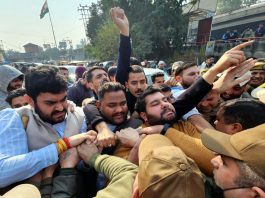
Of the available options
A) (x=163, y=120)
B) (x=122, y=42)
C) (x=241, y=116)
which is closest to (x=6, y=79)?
(x=122, y=42)

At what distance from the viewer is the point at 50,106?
205 centimetres

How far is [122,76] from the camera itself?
11.5 feet

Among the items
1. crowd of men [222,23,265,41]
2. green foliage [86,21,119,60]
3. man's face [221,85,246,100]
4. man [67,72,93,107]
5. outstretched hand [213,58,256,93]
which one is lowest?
green foliage [86,21,119,60]

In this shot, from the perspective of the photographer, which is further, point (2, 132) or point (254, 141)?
point (2, 132)

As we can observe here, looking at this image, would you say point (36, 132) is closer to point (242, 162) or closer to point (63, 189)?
point (63, 189)

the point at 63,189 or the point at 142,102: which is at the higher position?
the point at 142,102

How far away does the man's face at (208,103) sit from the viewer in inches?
109

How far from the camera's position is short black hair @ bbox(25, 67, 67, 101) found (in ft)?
6.59

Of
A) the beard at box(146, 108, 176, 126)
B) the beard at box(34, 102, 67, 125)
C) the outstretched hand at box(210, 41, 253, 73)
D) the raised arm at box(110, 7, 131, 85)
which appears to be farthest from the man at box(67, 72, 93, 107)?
the outstretched hand at box(210, 41, 253, 73)

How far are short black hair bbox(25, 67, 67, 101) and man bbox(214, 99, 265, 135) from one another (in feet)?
4.32

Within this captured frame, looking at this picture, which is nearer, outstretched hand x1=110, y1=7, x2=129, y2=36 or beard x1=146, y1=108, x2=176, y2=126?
beard x1=146, y1=108, x2=176, y2=126

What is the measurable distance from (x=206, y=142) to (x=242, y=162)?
0.26 m

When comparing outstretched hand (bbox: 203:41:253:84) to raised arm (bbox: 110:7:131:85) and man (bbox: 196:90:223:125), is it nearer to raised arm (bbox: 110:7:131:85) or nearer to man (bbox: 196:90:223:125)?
man (bbox: 196:90:223:125)

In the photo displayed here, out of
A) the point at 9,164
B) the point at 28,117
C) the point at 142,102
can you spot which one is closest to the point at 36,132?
the point at 28,117
